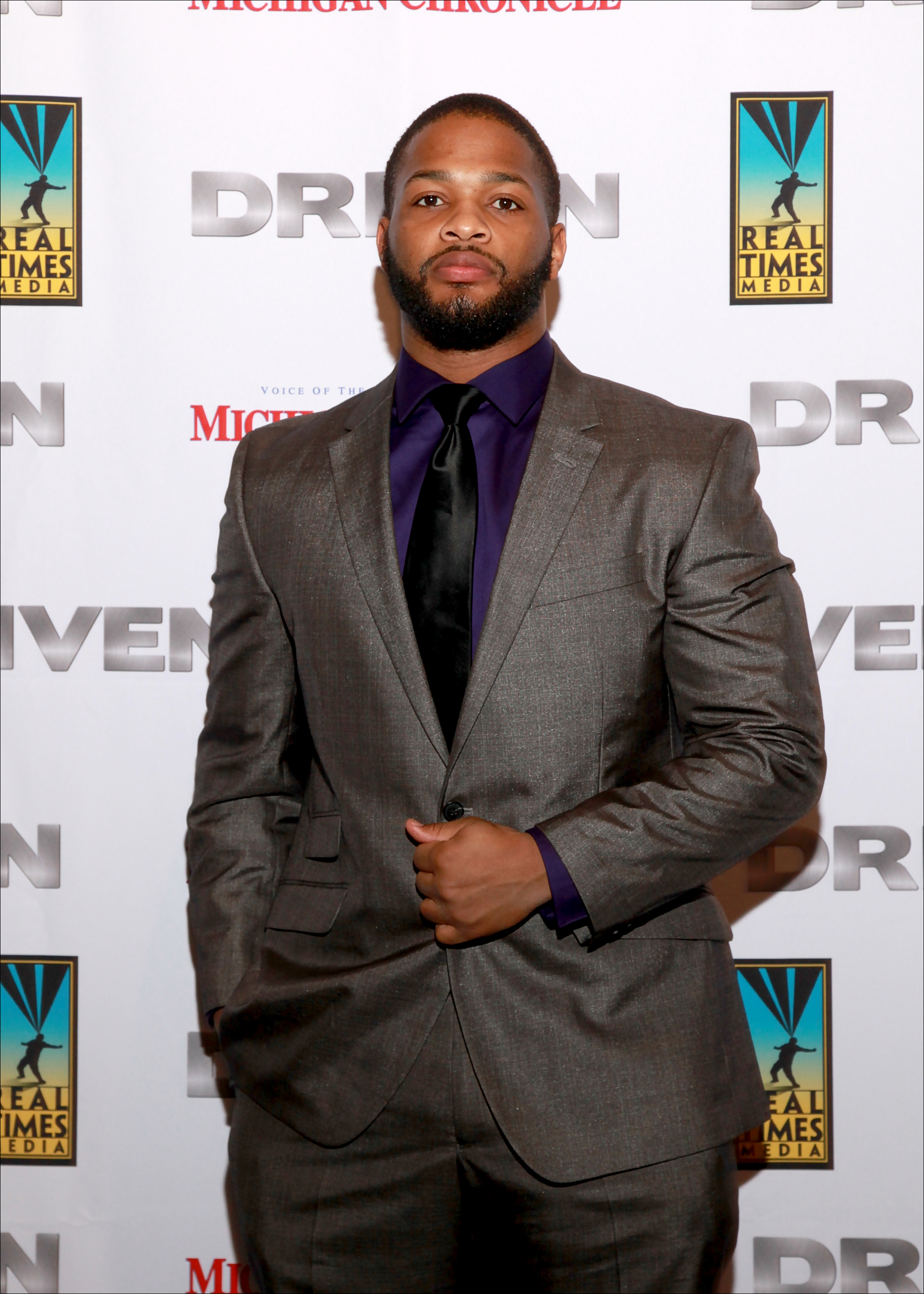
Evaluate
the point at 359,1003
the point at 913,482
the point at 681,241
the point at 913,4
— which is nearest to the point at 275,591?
the point at 359,1003

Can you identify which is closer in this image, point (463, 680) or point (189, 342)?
point (463, 680)

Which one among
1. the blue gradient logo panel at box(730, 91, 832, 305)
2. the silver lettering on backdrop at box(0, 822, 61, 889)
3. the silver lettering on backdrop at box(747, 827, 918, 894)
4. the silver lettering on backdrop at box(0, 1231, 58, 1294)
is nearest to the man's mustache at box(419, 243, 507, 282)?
the blue gradient logo panel at box(730, 91, 832, 305)

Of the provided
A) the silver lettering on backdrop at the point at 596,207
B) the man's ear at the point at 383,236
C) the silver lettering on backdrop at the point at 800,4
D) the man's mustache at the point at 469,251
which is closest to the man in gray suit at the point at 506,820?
the man's mustache at the point at 469,251

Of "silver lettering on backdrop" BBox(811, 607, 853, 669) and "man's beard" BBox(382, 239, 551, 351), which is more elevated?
"man's beard" BBox(382, 239, 551, 351)

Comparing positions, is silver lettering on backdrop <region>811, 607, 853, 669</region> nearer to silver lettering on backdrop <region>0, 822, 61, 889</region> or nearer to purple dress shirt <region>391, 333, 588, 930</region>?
purple dress shirt <region>391, 333, 588, 930</region>

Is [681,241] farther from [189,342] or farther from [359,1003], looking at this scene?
[359,1003]

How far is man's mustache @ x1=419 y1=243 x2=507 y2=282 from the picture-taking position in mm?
1650

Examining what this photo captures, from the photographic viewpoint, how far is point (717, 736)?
1503 millimetres

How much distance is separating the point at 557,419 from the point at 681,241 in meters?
0.72

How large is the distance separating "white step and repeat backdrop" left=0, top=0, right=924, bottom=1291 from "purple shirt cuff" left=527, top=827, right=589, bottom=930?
84cm

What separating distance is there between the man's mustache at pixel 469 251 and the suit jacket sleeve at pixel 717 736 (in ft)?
1.27

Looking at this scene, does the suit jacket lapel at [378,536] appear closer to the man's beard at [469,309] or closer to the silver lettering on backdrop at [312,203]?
the man's beard at [469,309]

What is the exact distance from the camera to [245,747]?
5.68 feet

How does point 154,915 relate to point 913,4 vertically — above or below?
below
